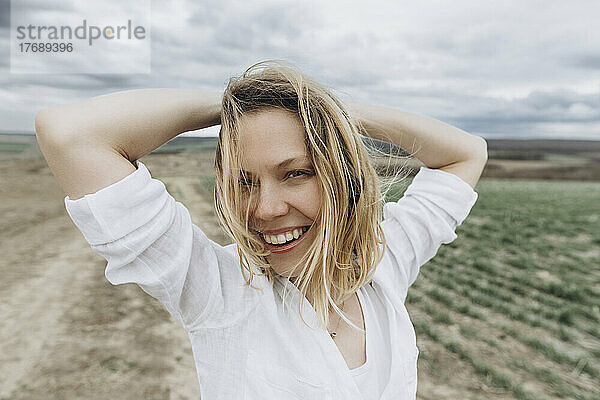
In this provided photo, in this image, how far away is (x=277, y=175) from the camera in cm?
125

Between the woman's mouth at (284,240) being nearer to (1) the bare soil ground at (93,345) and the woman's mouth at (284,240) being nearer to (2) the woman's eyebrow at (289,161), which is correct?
(2) the woman's eyebrow at (289,161)

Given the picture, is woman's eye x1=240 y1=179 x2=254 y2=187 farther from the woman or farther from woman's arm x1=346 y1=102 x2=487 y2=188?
woman's arm x1=346 y1=102 x2=487 y2=188

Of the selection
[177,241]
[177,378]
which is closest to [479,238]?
[177,378]

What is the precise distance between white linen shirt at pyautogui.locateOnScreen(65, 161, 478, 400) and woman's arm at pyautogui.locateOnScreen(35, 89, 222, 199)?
0.04 metres

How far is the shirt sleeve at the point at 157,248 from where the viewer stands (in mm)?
1093

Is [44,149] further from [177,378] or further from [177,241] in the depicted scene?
[177,378]

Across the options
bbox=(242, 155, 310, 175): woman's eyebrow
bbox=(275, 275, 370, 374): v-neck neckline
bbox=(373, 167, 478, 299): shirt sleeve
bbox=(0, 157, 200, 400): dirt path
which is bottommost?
bbox=(0, 157, 200, 400): dirt path

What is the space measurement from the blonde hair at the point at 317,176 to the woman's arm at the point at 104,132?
145 millimetres

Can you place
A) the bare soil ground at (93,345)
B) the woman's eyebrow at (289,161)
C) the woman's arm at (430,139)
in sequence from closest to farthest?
the woman's eyebrow at (289,161) → the woman's arm at (430,139) → the bare soil ground at (93,345)

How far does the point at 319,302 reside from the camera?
4.44 ft

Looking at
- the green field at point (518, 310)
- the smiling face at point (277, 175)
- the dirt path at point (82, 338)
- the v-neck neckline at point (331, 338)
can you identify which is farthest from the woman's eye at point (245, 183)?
the green field at point (518, 310)

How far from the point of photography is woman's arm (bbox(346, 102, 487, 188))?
159 centimetres

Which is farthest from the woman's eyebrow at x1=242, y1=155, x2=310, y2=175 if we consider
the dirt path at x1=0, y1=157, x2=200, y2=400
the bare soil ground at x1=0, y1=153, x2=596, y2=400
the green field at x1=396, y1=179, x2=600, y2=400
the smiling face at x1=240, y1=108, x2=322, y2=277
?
the green field at x1=396, y1=179, x2=600, y2=400

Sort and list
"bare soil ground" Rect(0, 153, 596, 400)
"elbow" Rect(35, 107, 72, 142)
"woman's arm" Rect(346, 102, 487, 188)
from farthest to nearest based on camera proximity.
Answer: "bare soil ground" Rect(0, 153, 596, 400)
"woman's arm" Rect(346, 102, 487, 188)
"elbow" Rect(35, 107, 72, 142)
